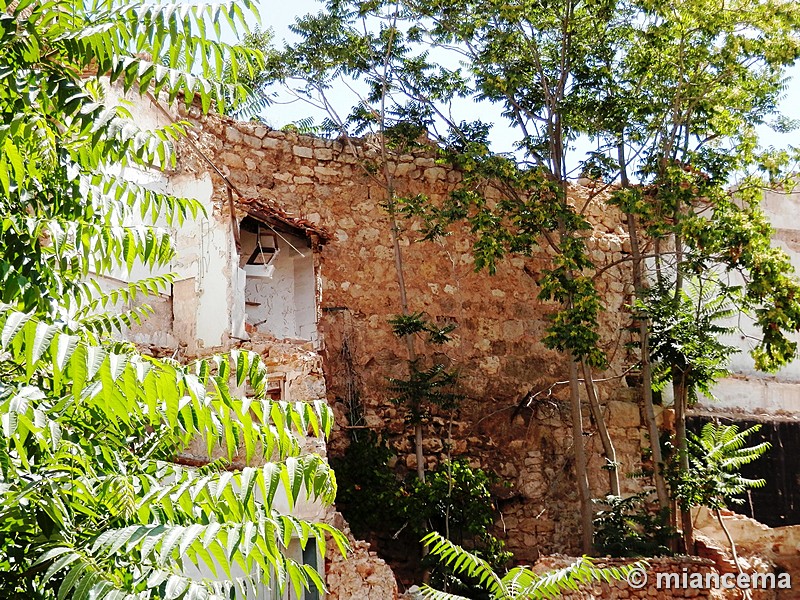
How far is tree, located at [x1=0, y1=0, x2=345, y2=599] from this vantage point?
10.6 ft

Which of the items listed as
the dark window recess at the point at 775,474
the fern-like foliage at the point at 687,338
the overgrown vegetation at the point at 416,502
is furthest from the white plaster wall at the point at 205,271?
the dark window recess at the point at 775,474

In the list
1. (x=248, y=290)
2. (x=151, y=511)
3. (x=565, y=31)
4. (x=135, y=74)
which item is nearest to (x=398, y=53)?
(x=565, y=31)

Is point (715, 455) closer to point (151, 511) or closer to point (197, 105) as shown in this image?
point (197, 105)

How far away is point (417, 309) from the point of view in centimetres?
1239

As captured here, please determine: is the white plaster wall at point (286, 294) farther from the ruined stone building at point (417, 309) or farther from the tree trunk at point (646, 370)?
the tree trunk at point (646, 370)

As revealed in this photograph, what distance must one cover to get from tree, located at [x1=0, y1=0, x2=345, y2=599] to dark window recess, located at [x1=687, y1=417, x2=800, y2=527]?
30.7ft

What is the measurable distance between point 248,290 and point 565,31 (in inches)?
173

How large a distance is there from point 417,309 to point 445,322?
38 cm

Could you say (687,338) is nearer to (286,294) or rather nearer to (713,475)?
(713,475)

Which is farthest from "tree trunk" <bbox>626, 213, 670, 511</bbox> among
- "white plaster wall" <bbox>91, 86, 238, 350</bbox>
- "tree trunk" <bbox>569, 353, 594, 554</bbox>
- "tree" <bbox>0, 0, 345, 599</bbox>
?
"tree" <bbox>0, 0, 345, 599</bbox>

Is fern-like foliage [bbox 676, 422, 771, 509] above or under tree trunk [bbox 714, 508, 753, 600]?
above

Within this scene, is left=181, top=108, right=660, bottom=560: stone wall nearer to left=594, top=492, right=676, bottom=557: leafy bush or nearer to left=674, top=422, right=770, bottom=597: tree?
left=594, top=492, right=676, bottom=557: leafy bush

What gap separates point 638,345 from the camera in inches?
484

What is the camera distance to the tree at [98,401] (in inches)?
127
